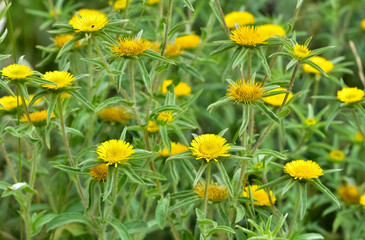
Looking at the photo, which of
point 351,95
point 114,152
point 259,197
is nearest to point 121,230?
point 114,152

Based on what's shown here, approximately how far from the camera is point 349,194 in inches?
71.9

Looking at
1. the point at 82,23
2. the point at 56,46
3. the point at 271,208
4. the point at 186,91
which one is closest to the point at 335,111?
the point at 271,208

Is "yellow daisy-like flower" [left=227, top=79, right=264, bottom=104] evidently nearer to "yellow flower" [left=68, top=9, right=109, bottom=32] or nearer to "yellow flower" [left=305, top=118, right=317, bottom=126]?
"yellow flower" [left=68, top=9, right=109, bottom=32]

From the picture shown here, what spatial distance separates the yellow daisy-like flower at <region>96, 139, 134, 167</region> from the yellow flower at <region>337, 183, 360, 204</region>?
3.31 ft

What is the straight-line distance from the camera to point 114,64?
1.39 m

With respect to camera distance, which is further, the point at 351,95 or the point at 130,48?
the point at 351,95

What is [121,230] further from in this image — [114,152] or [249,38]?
[249,38]

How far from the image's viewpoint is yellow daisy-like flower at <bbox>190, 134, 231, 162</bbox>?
43.4 inches

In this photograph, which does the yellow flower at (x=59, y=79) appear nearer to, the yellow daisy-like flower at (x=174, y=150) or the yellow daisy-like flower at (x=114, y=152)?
the yellow daisy-like flower at (x=114, y=152)

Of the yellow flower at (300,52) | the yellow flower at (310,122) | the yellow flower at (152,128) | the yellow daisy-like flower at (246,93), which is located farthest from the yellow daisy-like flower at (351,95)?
the yellow flower at (152,128)

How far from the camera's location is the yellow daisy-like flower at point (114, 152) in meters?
1.13

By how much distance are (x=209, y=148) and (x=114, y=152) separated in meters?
0.22

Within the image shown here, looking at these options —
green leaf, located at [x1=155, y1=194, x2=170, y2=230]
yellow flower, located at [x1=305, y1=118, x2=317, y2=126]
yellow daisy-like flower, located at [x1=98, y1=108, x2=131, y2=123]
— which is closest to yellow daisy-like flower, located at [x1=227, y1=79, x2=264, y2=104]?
green leaf, located at [x1=155, y1=194, x2=170, y2=230]

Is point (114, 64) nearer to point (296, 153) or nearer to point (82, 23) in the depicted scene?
point (82, 23)
